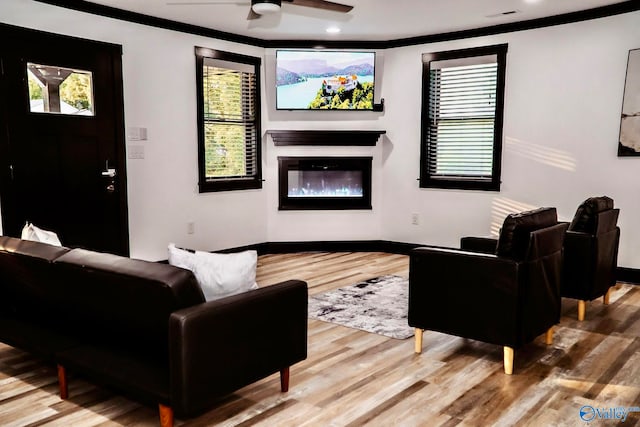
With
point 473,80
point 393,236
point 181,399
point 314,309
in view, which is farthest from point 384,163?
point 181,399

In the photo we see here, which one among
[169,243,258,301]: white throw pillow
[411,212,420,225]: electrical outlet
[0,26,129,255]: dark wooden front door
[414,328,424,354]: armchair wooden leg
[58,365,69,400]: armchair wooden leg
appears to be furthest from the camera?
[411,212,420,225]: electrical outlet

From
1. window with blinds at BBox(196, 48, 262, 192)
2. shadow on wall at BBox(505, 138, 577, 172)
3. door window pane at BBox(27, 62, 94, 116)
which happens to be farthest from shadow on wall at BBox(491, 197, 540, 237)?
door window pane at BBox(27, 62, 94, 116)

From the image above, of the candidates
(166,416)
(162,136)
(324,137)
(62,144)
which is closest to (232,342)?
(166,416)

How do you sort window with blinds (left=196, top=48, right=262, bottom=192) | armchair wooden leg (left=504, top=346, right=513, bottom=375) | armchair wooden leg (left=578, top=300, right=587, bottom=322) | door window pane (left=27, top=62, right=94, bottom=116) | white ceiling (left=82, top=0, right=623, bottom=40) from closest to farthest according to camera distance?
armchair wooden leg (left=504, top=346, right=513, bottom=375), armchair wooden leg (left=578, top=300, right=587, bottom=322), door window pane (left=27, top=62, right=94, bottom=116), white ceiling (left=82, top=0, right=623, bottom=40), window with blinds (left=196, top=48, right=262, bottom=192)

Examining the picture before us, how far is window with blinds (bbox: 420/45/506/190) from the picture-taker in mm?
5871

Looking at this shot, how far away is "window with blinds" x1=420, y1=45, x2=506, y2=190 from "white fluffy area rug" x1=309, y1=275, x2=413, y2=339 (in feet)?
5.69

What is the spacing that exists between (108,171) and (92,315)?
109 inches

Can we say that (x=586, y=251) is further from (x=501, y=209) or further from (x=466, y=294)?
(x=501, y=209)

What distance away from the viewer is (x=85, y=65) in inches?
187

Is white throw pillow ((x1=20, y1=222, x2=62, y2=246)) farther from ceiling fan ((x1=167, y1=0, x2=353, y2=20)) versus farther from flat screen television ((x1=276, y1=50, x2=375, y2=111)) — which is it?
flat screen television ((x1=276, y1=50, x2=375, y2=111))

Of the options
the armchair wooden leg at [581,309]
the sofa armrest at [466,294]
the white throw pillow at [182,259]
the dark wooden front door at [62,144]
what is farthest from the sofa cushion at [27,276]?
the armchair wooden leg at [581,309]

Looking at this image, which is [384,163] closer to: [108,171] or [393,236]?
[393,236]

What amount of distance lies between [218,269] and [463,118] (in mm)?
4501

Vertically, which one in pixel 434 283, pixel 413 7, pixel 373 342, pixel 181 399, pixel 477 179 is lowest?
pixel 373 342
